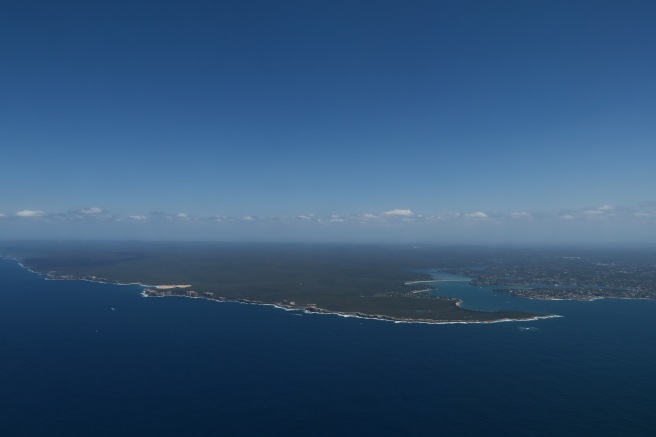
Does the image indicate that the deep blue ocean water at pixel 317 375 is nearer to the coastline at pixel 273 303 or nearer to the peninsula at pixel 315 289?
the coastline at pixel 273 303

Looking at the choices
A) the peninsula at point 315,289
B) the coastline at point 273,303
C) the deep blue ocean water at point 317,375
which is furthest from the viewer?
the peninsula at point 315,289

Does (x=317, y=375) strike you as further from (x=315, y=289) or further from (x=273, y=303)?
(x=315, y=289)

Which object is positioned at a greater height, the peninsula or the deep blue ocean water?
the peninsula

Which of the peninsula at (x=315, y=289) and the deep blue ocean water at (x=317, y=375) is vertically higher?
the peninsula at (x=315, y=289)

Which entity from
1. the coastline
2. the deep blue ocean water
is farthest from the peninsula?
the deep blue ocean water

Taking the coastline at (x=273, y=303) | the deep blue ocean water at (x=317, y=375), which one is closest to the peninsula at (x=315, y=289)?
the coastline at (x=273, y=303)

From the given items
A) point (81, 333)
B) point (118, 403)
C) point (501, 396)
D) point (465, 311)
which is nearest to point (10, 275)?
point (81, 333)

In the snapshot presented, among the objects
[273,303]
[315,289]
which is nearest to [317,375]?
[273,303]

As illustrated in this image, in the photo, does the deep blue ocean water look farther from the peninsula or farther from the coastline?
the peninsula
